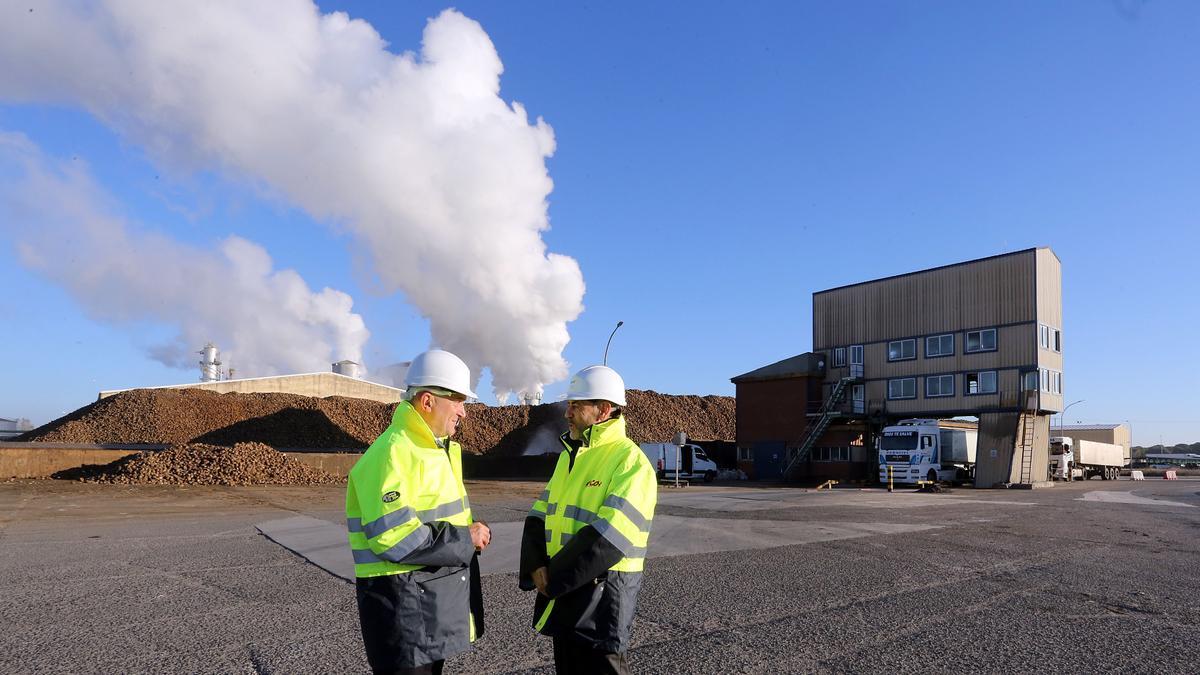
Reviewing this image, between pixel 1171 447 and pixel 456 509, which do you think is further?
pixel 1171 447

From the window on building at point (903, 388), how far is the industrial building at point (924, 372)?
5 centimetres

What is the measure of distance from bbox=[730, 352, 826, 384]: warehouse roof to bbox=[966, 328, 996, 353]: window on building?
7.95 m

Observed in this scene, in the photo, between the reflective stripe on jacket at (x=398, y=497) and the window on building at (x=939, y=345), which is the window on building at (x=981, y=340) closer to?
the window on building at (x=939, y=345)

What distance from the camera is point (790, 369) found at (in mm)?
44594

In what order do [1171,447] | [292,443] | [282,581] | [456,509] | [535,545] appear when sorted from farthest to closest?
[1171,447] < [292,443] < [282,581] < [535,545] < [456,509]

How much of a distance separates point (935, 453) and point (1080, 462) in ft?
56.9

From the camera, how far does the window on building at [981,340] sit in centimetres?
3734

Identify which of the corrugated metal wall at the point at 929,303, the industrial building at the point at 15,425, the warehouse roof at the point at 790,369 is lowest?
the industrial building at the point at 15,425

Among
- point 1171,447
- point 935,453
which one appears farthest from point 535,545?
point 1171,447

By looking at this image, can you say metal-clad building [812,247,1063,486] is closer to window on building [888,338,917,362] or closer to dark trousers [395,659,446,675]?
window on building [888,338,917,362]

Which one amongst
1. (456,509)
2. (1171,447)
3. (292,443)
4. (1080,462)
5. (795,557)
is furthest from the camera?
(1171,447)

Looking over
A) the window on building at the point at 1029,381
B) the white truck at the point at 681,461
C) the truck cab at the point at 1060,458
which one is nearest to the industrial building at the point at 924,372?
the window on building at the point at 1029,381

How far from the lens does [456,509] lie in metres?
3.37

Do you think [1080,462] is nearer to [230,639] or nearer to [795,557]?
[795,557]
